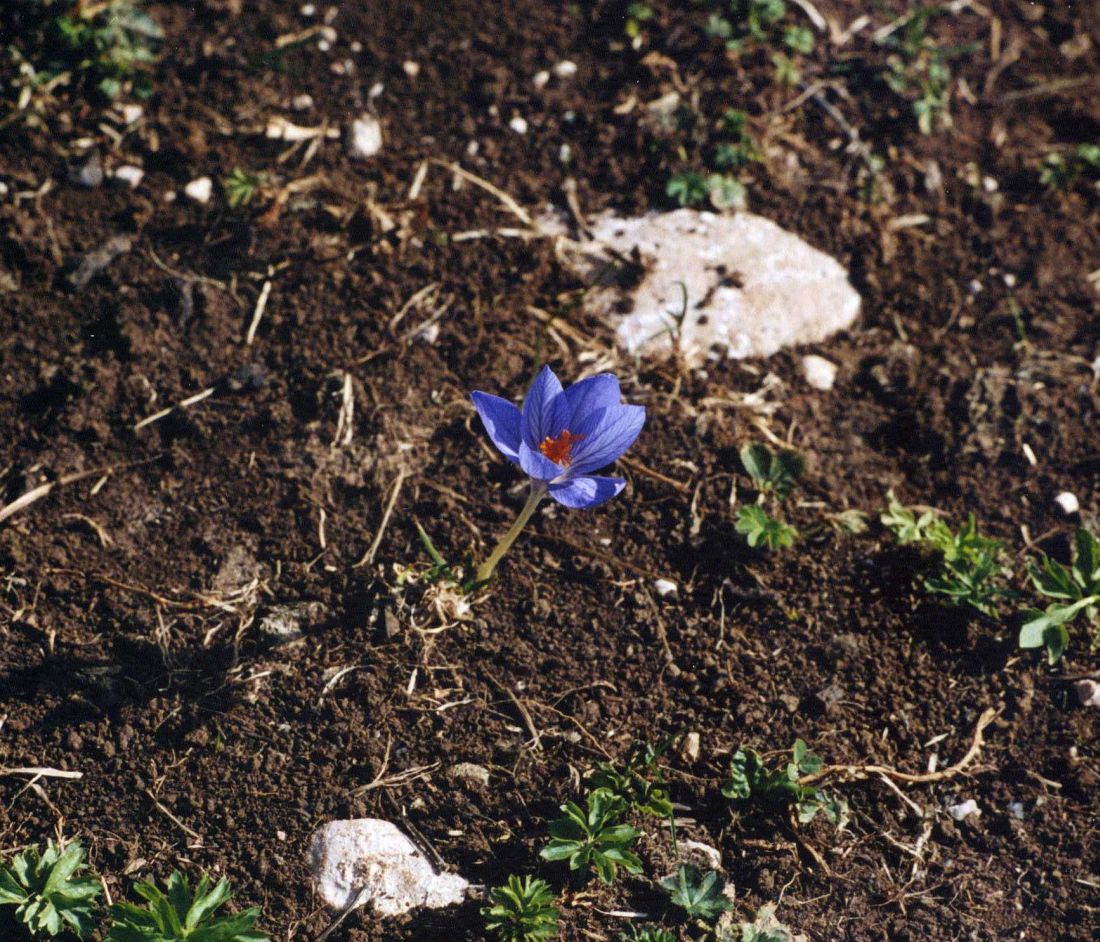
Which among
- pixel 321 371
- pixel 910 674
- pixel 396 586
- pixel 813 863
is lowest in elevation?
pixel 813 863

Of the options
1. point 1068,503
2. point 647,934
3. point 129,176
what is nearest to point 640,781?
point 647,934

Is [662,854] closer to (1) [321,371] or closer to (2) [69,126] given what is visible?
(1) [321,371]

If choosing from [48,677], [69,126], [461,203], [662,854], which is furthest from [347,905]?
[69,126]

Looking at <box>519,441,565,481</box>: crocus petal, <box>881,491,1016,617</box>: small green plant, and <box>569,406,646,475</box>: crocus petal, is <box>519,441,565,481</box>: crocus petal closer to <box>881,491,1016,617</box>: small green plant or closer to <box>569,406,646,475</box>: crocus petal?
<box>569,406,646,475</box>: crocus petal

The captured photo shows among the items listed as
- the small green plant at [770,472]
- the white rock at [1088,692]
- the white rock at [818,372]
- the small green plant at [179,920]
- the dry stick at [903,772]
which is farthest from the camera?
the white rock at [818,372]

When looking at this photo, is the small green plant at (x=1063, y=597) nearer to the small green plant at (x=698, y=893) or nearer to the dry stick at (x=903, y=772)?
the dry stick at (x=903, y=772)

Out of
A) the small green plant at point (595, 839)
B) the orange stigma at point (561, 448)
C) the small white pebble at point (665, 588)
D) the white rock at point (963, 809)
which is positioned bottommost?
the white rock at point (963, 809)

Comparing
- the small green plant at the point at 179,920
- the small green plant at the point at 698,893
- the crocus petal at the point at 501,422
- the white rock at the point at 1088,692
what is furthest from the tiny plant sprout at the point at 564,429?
the white rock at the point at 1088,692
